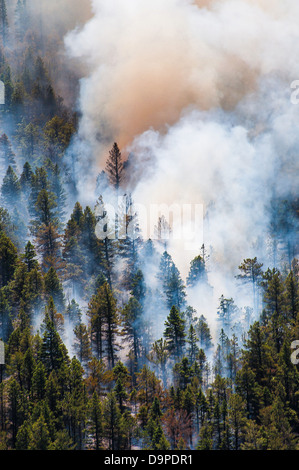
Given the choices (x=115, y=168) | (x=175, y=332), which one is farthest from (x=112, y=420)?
(x=115, y=168)

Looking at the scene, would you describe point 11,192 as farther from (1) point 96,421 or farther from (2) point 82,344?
(1) point 96,421

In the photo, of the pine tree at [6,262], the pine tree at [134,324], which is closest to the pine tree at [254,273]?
the pine tree at [134,324]

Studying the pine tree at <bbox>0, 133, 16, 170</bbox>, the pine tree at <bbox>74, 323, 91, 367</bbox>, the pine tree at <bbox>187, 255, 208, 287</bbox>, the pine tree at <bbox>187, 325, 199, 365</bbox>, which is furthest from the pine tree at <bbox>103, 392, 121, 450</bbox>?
the pine tree at <bbox>0, 133, 16, 170</bbox>

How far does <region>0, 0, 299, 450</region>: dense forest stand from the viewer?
64000 millimetres

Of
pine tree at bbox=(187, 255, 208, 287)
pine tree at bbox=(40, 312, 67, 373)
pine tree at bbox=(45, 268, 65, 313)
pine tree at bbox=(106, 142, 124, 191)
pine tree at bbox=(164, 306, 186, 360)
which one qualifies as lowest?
pine tree at bbox=(40, 312, 67, 373)

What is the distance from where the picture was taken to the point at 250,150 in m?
137

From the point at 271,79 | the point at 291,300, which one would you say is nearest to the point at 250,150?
the point at 271,79

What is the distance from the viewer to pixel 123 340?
83438 mm

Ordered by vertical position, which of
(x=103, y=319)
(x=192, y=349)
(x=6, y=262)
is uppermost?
(x=6, y=262)

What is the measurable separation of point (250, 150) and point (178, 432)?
8441 cm

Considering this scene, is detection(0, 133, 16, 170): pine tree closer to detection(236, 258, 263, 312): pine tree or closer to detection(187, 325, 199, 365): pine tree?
detection(236, 258, 263, 312): pine tree

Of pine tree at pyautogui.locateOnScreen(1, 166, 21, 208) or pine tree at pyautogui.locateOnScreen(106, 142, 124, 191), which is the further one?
pine tree at pyautogui.locateOnScreen(106, 142, 124, 191)

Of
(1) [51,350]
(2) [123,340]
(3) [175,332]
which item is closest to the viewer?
(1) [51,350]
